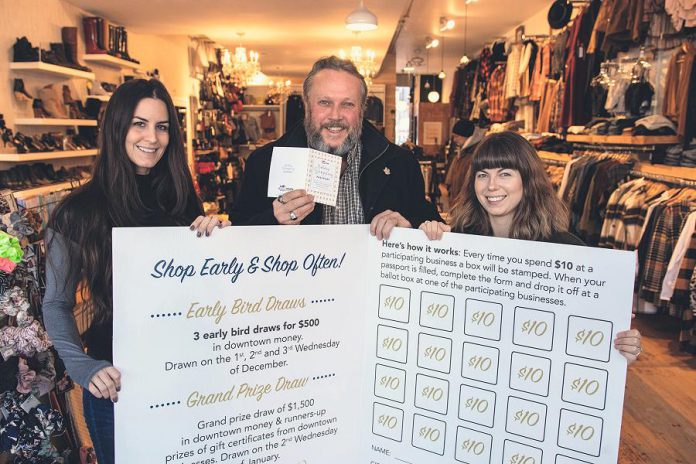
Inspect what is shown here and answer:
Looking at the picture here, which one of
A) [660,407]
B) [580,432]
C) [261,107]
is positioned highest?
[261,107]

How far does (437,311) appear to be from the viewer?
5.00ft

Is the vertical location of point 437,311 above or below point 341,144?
below

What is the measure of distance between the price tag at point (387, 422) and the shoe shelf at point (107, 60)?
6254 millimetres

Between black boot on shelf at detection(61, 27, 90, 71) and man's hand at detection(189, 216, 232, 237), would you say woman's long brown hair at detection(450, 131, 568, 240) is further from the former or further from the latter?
black boot on shelf at detection(61, 27, 90, 71)

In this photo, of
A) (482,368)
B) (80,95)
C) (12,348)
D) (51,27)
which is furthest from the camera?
(80,95)

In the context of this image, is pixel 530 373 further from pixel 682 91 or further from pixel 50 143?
pixel 50 143

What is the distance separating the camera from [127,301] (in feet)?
4.60

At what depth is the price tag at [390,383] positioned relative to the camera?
5.20ft

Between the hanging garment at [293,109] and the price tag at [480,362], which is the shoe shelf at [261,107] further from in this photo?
the price tag at [480,362]

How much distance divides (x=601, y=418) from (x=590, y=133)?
191 inches

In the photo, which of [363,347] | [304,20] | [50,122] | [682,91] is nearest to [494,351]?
[363,347]

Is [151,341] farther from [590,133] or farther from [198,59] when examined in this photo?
[198,59]

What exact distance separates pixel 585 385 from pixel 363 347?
592mm

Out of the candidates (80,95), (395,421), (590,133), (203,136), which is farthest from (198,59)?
(395,421)
